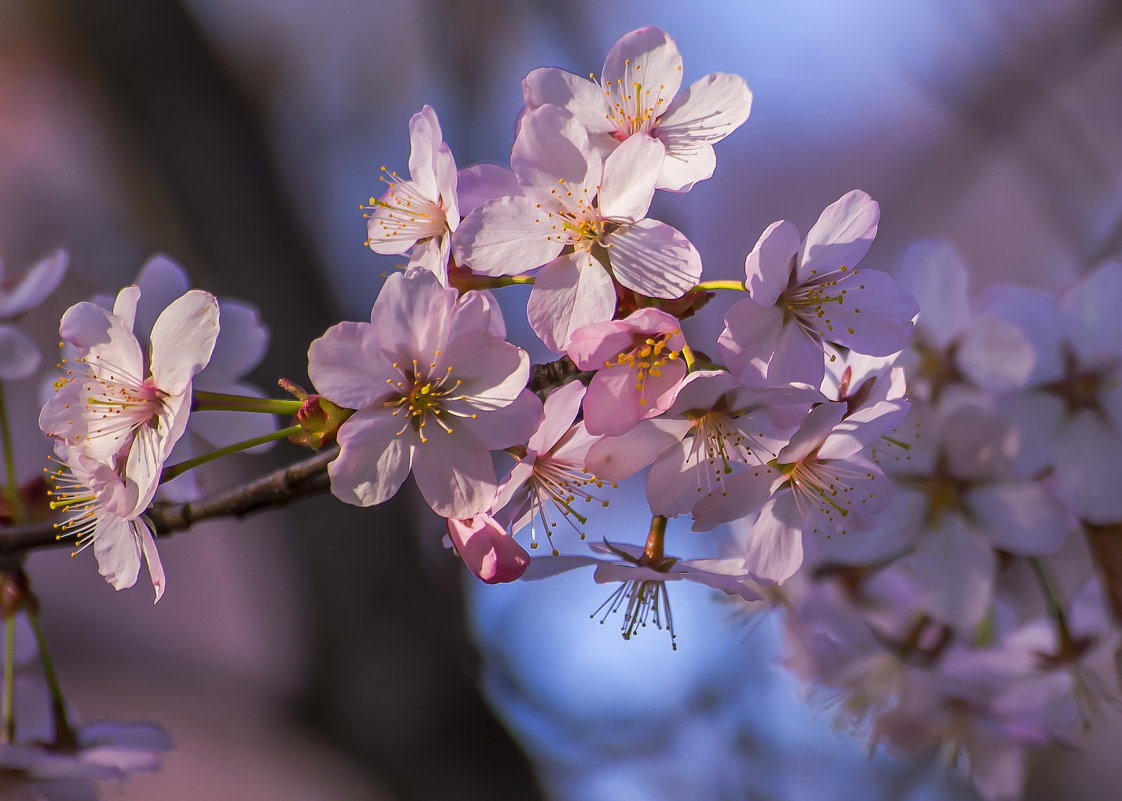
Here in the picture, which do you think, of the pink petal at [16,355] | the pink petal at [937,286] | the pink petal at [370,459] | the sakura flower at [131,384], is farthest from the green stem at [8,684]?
the pink petal at [937,286]

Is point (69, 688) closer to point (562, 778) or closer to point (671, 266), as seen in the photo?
point (562, 778)

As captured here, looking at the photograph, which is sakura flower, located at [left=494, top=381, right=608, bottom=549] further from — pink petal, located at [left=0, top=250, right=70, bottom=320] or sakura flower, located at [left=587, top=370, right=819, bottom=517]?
pink petal, located at [left=0, top=250, right=70, bottom=320]

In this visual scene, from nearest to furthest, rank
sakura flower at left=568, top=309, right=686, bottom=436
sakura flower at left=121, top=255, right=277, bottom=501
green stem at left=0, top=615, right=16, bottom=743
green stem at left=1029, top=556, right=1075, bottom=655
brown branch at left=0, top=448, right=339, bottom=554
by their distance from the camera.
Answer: sakura flower at left=568, top=309, right=686, bottom=436, brown branch at left=0, top=448, right=339, bottom=554, sakura flower at left=121, top=255, right=277, bottom=501, green stem at left=0, top=615, right=16, bottom=743, green stem at left=1029, top=556, right=1075, bottom=655

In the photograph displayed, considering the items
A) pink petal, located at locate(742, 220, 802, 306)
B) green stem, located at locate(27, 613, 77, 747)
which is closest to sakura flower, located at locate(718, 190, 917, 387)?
pink petal, located at locate(742, 220, 802, 306)

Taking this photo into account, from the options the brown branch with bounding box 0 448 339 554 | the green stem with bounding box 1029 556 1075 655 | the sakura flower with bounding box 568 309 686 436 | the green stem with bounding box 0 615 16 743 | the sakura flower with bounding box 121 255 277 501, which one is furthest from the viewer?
the green stem with bounding box 1029 556 1075 655

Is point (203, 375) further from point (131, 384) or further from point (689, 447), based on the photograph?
point (689, 447)

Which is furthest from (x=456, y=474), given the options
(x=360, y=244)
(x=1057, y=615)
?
(x=360, y=244)
